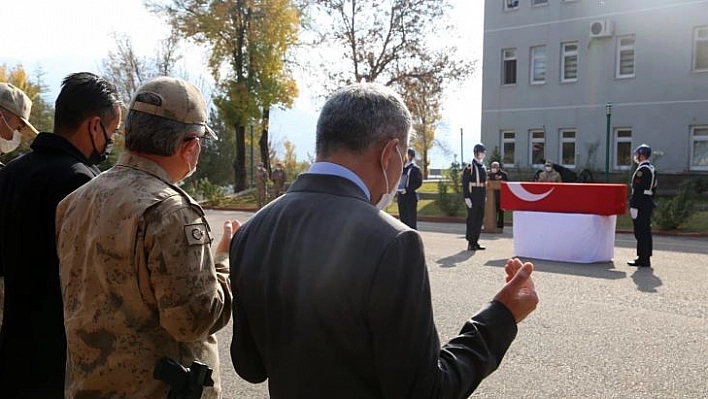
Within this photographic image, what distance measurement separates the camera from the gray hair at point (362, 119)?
1903 mm

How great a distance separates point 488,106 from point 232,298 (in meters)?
33.6

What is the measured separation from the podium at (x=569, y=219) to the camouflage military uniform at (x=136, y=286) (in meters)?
9.88

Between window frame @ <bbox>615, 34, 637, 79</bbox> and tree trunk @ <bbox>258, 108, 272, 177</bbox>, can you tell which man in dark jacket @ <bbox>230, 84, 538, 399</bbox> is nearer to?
window frame @ <bbox>615, 34, 637, 79</bbox>

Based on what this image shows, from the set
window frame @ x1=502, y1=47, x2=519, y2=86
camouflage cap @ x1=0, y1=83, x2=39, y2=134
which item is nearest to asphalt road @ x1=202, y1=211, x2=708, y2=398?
camouflage cap @ x1=0, y1=83, x2=39, y2=134

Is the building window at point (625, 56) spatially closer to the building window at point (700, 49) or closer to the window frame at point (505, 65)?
the building window at point (700, 49)

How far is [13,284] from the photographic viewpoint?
2.54 meters

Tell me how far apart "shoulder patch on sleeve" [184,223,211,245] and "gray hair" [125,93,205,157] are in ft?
1.04

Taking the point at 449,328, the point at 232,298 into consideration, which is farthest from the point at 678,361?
the point at 232,298

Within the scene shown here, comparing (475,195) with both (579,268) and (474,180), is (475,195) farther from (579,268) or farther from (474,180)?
(579,268)

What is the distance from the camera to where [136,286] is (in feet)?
6.99

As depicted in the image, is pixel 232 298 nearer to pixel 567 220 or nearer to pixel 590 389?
pixel 590 389

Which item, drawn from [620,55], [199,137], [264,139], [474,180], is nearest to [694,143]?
[620,55]

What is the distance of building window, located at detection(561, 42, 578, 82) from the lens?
31.6 meters

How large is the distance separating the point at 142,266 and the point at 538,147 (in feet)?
107
